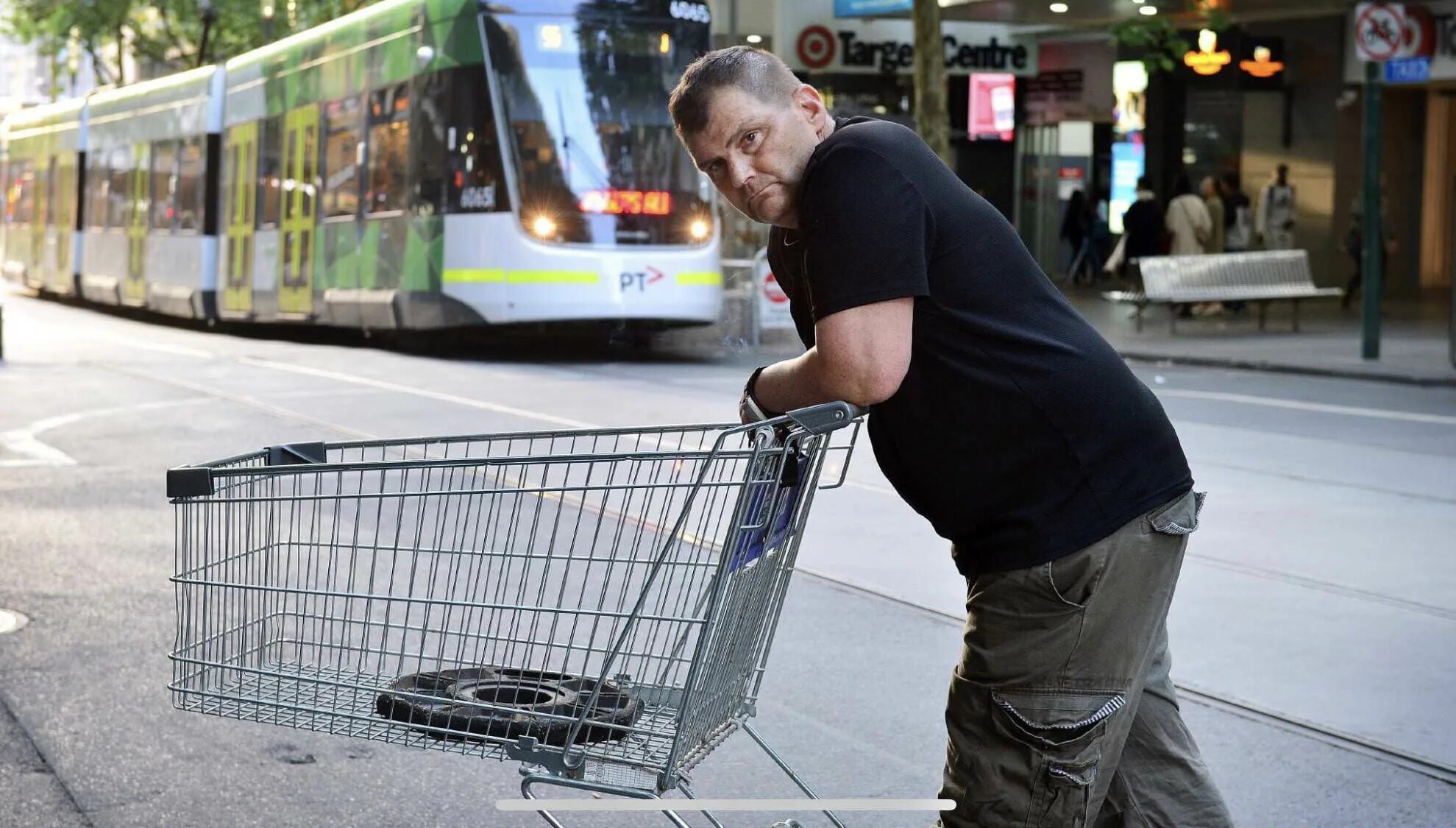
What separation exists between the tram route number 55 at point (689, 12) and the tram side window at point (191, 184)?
396 inches

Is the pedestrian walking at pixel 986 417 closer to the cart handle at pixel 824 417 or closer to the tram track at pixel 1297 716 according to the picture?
the cart handle at pixel 824 417

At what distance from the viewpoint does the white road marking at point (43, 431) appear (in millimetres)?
10391

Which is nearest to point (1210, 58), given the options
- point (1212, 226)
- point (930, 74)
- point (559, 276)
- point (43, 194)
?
point (1212, 226)

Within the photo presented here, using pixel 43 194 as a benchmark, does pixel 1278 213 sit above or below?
below

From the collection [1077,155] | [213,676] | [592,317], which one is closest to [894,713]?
[213,676]

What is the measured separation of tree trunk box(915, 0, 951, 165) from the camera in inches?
883

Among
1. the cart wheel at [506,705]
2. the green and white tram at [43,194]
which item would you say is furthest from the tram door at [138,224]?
the cart wheel at [506,705]

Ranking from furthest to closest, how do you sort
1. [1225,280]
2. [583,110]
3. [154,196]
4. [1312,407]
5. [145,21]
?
[145,21] < [154,196] < [1225,280] < [583,110] < [1312,407]

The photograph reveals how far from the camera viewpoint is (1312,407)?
44.5 feet

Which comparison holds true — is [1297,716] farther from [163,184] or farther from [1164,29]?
[163,184]

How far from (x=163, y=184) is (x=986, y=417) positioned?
25995mm

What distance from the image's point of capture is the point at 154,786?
454 centimetres

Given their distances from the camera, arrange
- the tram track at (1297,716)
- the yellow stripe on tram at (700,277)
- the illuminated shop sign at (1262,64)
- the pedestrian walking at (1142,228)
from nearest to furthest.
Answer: the tram track at (1297,716) < the yellow stripe on tram at (700,277) < the pedestrian walking at (1142,228) < the illuminated shop sign at (1262,64)

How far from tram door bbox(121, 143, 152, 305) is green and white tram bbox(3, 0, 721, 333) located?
6403 mm
